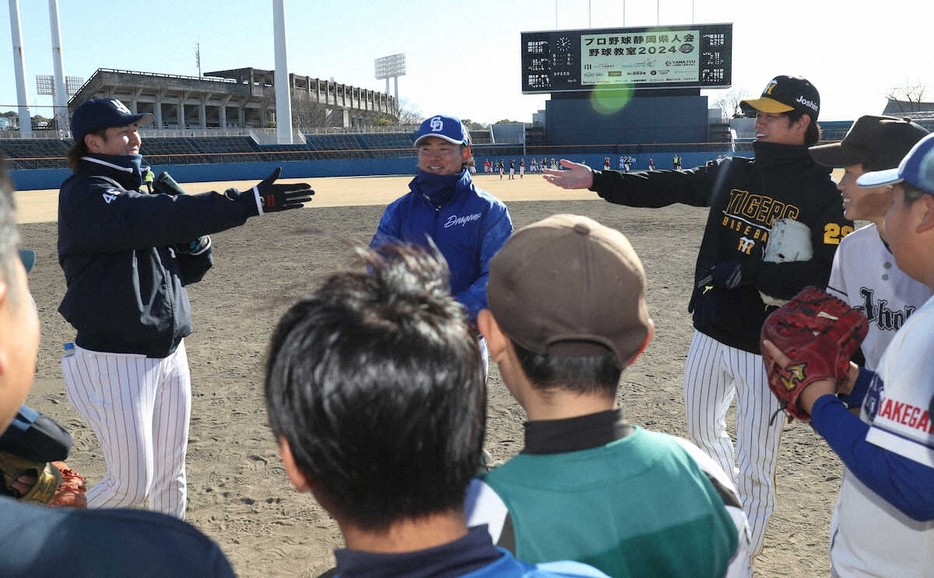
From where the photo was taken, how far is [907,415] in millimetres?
1604

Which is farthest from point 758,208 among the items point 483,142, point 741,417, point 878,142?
point 483,142

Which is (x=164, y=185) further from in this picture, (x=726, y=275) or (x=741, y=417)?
(x=741, y=417)

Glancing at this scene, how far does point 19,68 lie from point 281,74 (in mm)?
23151

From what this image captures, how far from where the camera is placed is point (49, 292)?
979 centimetres

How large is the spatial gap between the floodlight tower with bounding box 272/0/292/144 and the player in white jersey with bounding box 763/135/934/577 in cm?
5039

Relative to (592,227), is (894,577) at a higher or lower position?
lower

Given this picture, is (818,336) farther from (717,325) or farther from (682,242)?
(682,242)

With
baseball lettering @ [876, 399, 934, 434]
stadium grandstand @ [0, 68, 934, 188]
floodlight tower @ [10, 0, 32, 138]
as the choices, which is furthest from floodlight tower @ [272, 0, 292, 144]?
baseball lettering @ [876, 399, 934, 434]

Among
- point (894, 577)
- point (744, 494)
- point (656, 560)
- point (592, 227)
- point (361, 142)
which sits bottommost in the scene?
point (744, 494)

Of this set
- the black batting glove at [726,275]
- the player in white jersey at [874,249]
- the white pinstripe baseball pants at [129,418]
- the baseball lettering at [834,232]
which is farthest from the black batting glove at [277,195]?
the baseball lettering at [834,232]

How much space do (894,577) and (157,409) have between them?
10.1 ft

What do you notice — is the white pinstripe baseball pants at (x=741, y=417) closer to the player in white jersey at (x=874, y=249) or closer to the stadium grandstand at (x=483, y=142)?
the player in white jersey at (x=874, y=249)

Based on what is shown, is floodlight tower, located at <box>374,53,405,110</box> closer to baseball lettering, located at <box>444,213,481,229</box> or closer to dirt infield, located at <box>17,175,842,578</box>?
dirt infield, located at <box>17,175,842,578</box>

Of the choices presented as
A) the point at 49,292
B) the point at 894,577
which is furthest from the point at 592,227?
the point at 49,292
